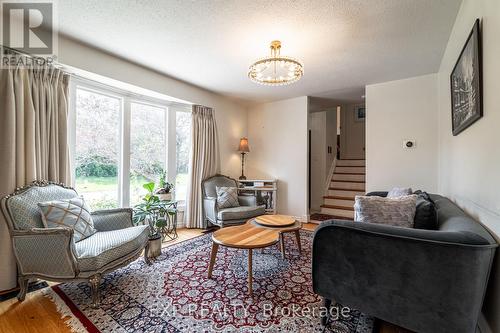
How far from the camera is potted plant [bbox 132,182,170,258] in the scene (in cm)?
262

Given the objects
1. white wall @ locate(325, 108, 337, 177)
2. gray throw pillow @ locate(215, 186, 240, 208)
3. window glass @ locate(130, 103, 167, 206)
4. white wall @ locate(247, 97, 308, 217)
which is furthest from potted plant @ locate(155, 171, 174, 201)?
white wall @ locate(325, 108, 337, 177)

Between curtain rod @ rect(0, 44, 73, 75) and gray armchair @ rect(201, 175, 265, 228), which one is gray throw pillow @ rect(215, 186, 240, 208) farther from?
curtain rod @ rect(0, 44, 73, 75)

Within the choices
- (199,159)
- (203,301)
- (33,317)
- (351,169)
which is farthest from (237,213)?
(351,169)

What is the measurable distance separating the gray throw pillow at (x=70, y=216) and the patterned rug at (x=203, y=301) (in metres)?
0.50

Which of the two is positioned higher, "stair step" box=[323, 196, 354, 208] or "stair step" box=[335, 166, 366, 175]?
"stair step" box=[335, 166, 366, 175]

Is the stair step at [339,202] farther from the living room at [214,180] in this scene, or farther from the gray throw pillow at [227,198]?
the gray throw pillow at [227,198]

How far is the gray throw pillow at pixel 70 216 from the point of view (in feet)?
6.16

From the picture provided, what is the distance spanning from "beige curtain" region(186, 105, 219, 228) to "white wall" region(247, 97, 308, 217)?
1158 millimetres

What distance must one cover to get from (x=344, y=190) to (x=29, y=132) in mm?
5291

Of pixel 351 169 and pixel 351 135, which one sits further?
pixel 351 135

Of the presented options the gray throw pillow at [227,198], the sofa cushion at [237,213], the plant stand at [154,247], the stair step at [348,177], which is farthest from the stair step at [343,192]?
the plant stand at [154,247]

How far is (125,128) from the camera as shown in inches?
128

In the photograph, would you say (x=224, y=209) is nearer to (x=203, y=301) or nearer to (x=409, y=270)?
(x=203, y=301)

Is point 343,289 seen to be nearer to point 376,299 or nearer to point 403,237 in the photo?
point 376,299
